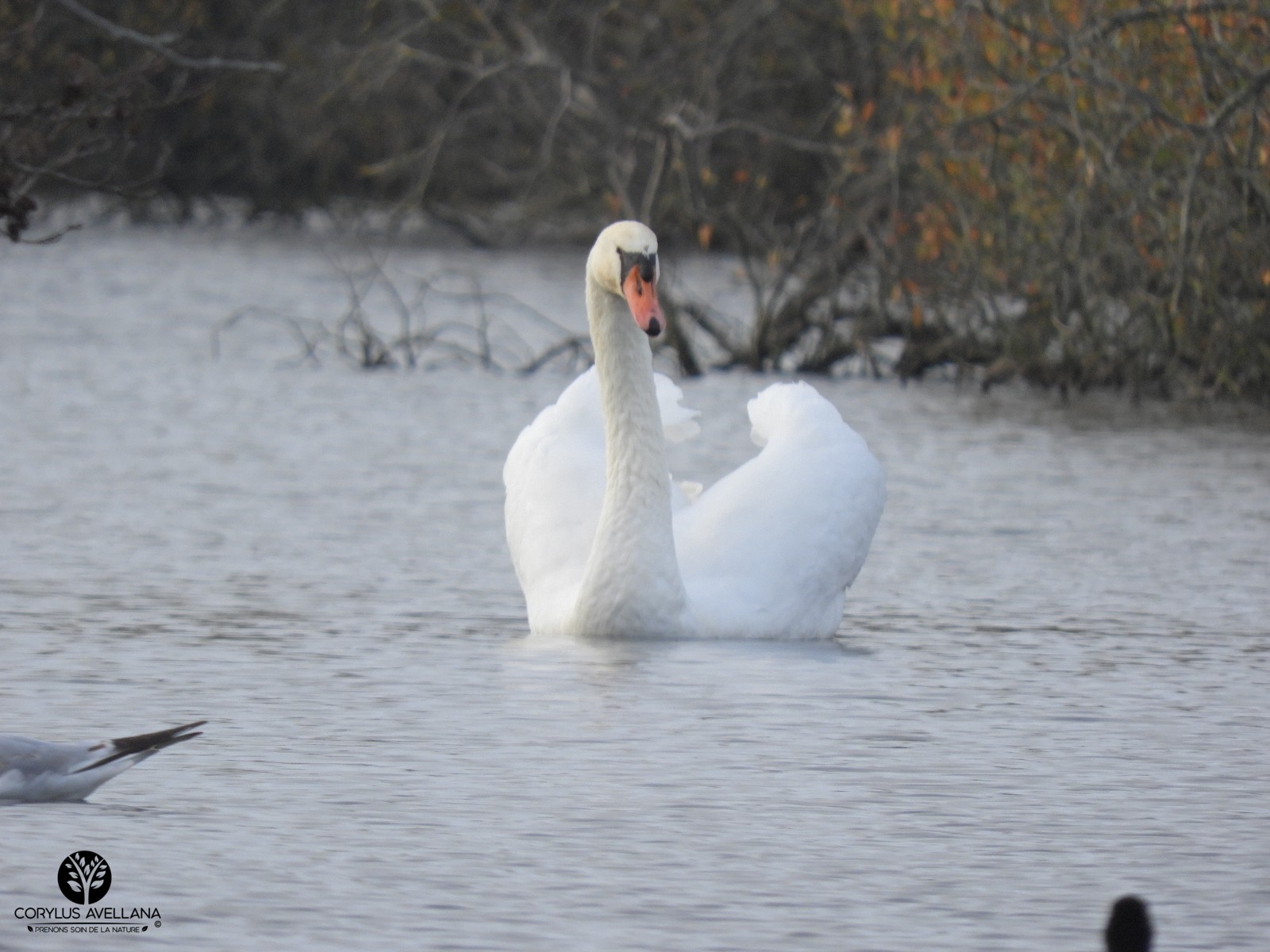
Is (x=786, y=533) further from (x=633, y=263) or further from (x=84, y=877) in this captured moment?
(x=84, y=877)

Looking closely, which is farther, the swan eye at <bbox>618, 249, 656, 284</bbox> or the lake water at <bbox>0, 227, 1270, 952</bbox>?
the swan eye at <bbox>618, 249, 656, 284</bbox>

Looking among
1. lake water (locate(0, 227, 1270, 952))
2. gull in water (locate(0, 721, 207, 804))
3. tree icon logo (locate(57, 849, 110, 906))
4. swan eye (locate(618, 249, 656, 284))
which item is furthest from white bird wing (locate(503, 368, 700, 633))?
tree icon logo (locate(57, 849, 110, 906))

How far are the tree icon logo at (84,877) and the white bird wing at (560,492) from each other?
3.09 m

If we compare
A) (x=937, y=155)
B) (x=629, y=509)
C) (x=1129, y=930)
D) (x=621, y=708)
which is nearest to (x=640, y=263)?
(x=629, y=509)

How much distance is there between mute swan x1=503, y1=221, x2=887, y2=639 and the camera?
26.0ft

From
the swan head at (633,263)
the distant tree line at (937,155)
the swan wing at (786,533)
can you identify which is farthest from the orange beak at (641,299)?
the distant tree line at (937,155)

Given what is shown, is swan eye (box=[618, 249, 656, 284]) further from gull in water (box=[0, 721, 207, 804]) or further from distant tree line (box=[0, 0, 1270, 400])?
gull in water (box=[0, 721, 207, 804])

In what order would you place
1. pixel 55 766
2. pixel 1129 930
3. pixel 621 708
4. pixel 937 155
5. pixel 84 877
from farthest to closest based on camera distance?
pixel 937 155, pixel 621 708, pixel 55 766, pixel 84 877, pixel 1129 930

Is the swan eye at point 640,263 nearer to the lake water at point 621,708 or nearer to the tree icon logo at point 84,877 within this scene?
the lake water at point 621,708

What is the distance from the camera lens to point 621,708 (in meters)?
6.96

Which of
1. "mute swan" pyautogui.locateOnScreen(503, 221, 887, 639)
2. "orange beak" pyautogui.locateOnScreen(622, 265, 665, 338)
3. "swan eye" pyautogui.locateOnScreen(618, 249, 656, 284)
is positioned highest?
"swan eye" pyautogui.locateOnScreen(618, 249, 656, 284)

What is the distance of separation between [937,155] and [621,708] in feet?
30.2

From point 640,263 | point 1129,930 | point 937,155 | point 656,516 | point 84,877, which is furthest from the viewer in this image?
point 937,155

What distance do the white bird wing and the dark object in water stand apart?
4326mm
